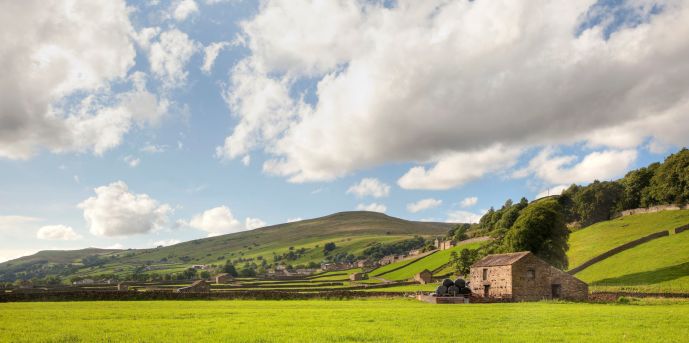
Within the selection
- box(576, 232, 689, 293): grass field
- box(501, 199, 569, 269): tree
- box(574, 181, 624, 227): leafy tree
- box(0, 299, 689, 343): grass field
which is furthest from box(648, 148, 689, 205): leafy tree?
box(0, 299, 689, 343): grass field

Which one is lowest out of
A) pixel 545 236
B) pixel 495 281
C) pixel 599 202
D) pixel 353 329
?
pixel 495 281

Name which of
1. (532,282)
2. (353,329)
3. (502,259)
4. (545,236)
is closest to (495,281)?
(502,259)

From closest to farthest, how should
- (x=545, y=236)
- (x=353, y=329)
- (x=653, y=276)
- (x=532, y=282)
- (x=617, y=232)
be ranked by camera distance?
(x=353, y=329) < (x=532, y=282) < (x=653, y=276) < (x=545, y=236) < (x=617, y=232)

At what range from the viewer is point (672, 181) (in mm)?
90188

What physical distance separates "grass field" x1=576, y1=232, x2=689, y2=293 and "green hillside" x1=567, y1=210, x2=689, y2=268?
208 inches

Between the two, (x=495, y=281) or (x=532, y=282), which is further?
(x=495, y=281)

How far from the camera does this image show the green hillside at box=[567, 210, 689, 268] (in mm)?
74625

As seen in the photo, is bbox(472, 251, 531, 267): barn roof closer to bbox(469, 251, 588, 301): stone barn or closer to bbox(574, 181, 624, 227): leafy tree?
bbox(469, 251, 588, 301): stone barn

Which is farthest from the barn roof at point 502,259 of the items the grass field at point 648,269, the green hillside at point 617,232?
the green hillside at point 617,232

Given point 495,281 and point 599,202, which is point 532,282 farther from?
point 599,202

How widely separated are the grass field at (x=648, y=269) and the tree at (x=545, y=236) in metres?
4.39

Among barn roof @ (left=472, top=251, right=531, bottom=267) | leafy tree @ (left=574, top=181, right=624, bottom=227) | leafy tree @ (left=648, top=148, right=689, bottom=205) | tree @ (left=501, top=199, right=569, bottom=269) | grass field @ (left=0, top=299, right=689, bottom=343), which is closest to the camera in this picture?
grass field @ (left=0, top=299, right=689, bottom=343)

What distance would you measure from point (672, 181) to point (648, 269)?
135 ft

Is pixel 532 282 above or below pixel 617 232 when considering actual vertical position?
below
